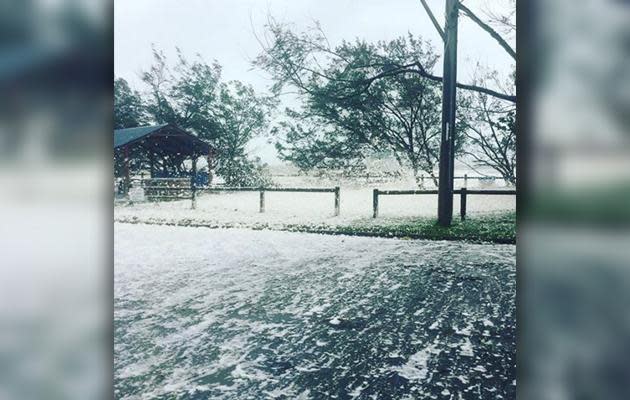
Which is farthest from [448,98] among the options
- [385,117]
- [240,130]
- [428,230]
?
[240,130]

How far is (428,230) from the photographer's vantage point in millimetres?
8586

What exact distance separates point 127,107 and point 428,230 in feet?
89.6

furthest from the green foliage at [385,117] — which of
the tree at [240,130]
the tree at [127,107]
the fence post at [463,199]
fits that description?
the tree at [127,107]

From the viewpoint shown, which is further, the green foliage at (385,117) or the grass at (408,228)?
the green foliage at (385,117)

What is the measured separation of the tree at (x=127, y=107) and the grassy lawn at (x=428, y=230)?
24347mm

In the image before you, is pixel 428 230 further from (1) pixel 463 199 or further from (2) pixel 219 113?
(2) pixel 219 113

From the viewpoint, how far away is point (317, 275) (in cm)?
497

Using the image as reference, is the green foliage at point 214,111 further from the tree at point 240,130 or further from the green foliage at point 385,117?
the green foliage at point 385,117

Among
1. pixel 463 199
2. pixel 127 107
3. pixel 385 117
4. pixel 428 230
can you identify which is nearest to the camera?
pixel 428 230

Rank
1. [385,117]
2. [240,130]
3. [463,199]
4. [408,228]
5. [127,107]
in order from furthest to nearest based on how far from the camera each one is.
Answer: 1. [127,107]
2. [240,130]
3. [385,117]
4. [463,199]
5. [408,228]

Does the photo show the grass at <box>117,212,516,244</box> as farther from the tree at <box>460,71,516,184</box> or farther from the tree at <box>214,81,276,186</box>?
the tree at <box>214,81,276,186</box>

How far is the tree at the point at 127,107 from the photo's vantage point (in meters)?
29.0
